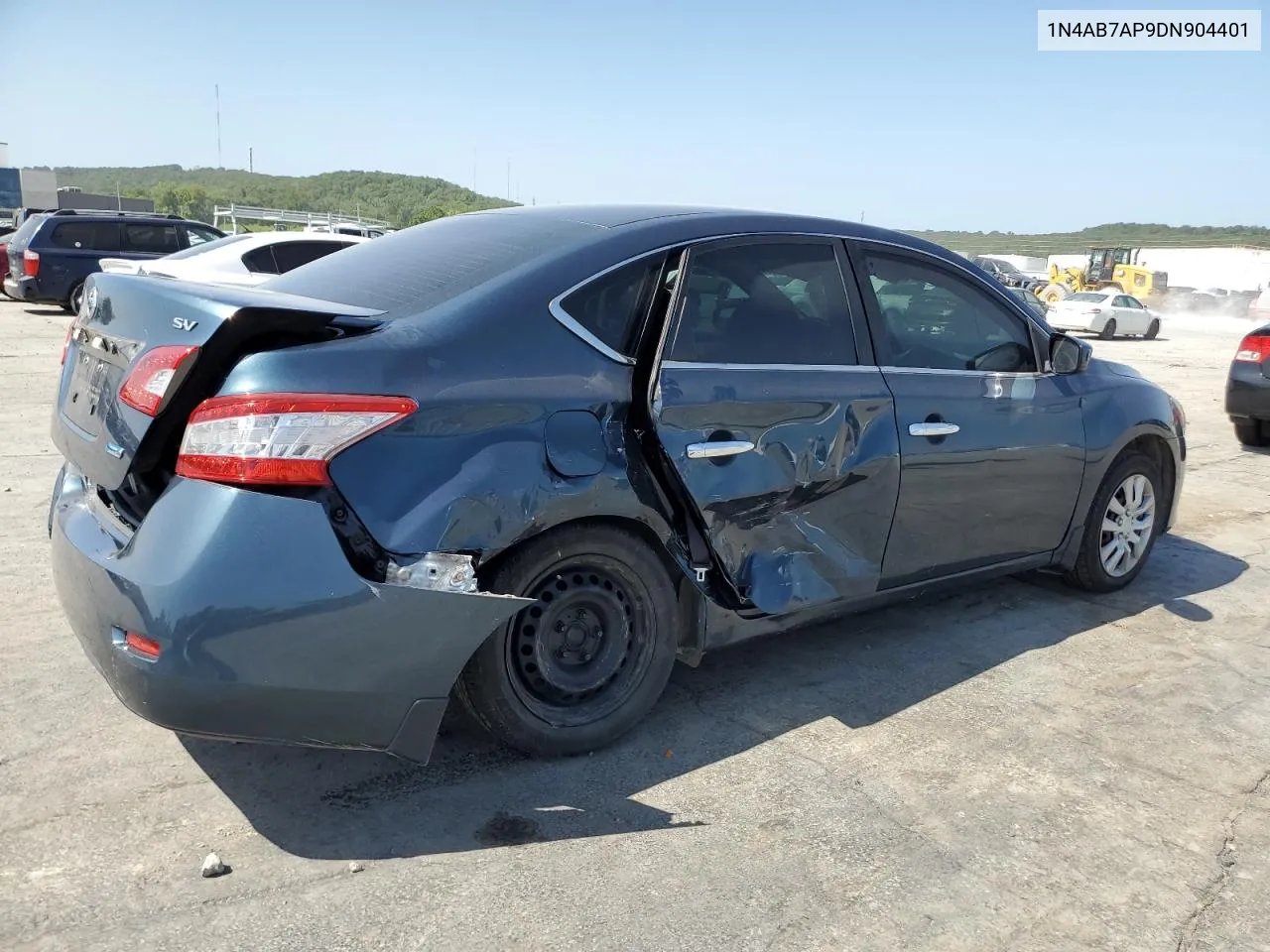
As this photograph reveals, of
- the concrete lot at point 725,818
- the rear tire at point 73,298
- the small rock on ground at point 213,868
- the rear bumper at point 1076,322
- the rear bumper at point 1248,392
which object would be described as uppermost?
the rear tire at point 73,298

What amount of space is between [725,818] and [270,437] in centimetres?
166

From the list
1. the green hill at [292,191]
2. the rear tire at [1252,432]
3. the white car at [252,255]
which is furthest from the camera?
the green hill at [292,191]

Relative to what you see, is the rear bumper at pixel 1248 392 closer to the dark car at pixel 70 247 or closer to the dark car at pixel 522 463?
the dark car at pixel 522 463

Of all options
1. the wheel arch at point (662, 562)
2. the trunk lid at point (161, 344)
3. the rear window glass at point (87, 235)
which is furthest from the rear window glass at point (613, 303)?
the rear window glass at point (87, 235)

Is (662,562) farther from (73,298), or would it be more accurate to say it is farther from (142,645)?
(73,298)

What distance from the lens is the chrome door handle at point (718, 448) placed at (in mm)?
3264

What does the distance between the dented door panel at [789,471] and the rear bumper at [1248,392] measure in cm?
707

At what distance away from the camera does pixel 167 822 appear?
2818 millimetres

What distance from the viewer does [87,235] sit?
658 inches

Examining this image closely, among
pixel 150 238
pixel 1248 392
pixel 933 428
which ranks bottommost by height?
pixel 1248 392

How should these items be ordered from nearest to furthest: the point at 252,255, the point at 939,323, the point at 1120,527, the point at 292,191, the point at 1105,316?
the point at 939,323, the point at 1120,527, the point at 252,255, the point at 1105,316, the point at 292,191

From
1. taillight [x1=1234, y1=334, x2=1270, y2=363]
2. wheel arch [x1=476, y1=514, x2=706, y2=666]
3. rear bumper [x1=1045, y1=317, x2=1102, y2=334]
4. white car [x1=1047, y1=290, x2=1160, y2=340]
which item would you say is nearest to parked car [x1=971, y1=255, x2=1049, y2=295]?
Result: white car [x1=1047, y1=290, x2=1160, y2=340]

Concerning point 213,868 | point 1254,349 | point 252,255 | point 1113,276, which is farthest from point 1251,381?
point 1113,276

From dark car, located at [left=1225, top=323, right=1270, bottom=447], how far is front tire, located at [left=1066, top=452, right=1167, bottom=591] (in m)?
4.88
